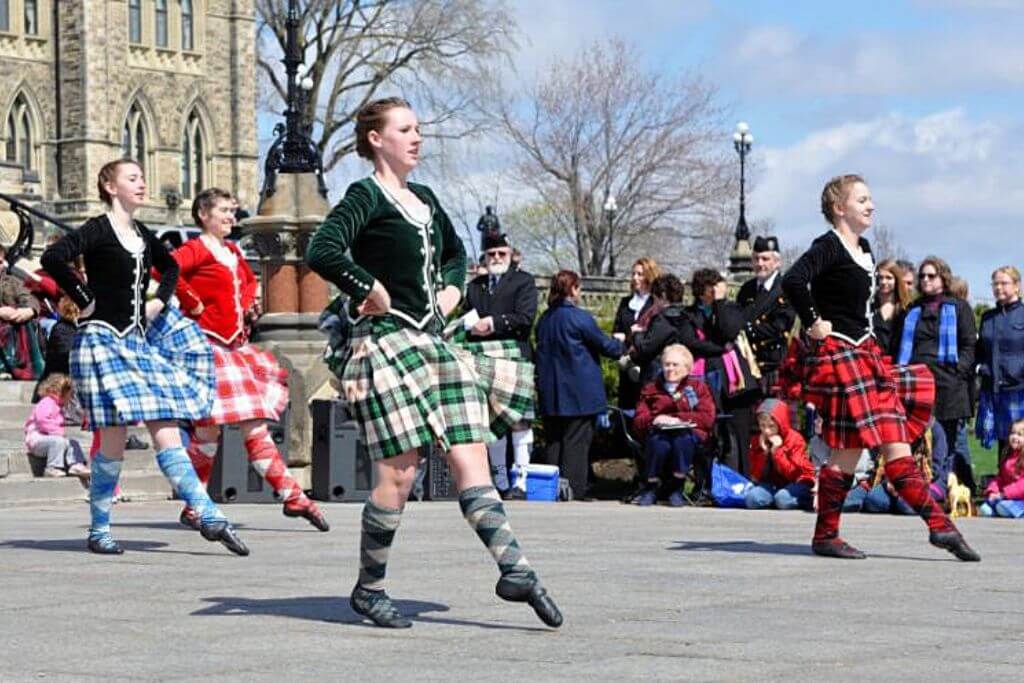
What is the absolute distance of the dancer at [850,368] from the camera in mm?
11812

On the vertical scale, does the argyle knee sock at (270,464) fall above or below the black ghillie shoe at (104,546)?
above

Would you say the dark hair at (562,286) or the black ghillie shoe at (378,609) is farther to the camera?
the dark hair at (562,286)

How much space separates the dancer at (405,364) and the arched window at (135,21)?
75.5 m

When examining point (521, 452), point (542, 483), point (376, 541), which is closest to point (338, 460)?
point (521, 452)

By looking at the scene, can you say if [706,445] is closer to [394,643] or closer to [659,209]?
[394,643]

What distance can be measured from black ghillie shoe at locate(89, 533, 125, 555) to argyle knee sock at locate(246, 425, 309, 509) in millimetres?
1686

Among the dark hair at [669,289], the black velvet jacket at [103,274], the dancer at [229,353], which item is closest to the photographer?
the black velvet jacket at [103,274]

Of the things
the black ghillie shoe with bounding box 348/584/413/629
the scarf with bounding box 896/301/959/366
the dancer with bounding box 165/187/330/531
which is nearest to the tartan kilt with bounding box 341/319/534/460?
the black ghillie shoe with bounding box 348/584/413/629

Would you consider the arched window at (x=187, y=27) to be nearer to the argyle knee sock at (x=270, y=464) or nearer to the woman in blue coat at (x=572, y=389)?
the woman in blue coat at (x=572, y=389)

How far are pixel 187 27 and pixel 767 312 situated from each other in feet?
227

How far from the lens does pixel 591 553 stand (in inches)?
486

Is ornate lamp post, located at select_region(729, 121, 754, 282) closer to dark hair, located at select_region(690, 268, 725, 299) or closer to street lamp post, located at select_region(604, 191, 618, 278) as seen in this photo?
street lamp post, located at select_region(604, 191, 618, 278)

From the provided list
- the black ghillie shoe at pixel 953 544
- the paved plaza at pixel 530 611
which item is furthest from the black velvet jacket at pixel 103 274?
the black ghillie shoe at pixel 953 544

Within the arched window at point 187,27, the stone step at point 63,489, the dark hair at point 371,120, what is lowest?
the stone step at point 63,489
